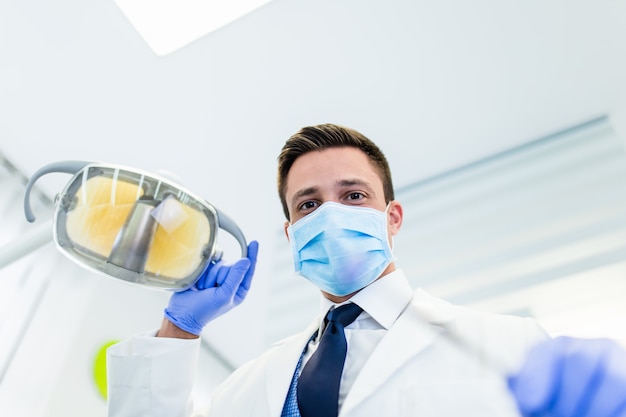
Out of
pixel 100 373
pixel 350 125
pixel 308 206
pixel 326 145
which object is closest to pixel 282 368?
pixel 308 206

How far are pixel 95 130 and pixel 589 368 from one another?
2.24 m

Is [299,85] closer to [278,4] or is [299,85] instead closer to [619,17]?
[278,4]

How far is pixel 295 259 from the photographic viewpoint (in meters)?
1.38

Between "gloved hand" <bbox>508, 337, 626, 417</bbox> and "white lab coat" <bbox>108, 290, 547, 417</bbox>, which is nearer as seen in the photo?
"gloved hand" <bbox>508, 337, 626, 417</bbox>

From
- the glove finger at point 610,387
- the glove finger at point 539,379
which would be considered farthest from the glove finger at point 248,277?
the glove finger at point 610,387

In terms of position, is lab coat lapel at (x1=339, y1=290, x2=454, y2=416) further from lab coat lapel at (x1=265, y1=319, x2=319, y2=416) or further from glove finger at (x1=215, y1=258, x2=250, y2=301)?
glove finger at (x1=215, y1=258, x2=250, y2=301)

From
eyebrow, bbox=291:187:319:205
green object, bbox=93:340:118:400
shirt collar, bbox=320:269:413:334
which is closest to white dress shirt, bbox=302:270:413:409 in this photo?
shirt collar, bbox=320:269:413:334

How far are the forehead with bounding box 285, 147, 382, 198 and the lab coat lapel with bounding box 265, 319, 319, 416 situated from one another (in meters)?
0.43

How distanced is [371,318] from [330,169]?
47cm

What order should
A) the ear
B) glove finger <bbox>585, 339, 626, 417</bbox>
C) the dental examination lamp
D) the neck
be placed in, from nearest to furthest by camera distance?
glove finger <bbox>585, 339, 626, 417</bbox> → the dental examination lamp → the neck → the ear

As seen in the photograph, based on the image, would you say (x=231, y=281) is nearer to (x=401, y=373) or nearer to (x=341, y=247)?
(x=341, y=247)

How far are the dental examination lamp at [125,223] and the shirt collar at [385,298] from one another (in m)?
0.47

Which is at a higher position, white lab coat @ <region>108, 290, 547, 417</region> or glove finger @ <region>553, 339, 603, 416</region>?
glove finger @ <region>553, 339, 603, 416</region>

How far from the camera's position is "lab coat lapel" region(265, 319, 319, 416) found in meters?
1.13
